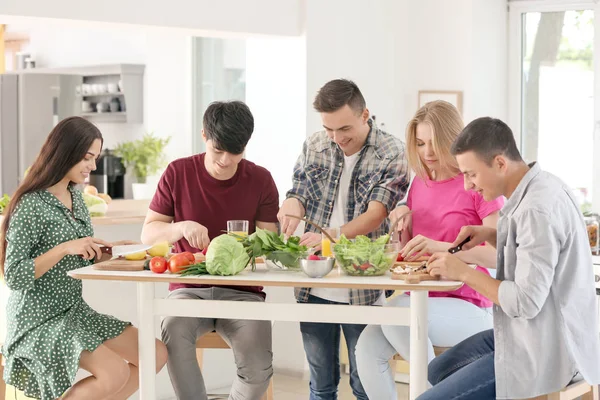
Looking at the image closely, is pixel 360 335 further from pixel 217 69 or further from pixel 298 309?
pixel 217 69

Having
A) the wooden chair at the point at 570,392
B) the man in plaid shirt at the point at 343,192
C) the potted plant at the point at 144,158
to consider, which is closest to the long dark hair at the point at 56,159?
the man in plaid shirt at the point at 343,192

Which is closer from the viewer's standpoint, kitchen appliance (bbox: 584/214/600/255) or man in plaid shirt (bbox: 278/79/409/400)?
man in plaid shirt (bbox: 278/79/409/400)

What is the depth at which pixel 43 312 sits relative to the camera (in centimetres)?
325

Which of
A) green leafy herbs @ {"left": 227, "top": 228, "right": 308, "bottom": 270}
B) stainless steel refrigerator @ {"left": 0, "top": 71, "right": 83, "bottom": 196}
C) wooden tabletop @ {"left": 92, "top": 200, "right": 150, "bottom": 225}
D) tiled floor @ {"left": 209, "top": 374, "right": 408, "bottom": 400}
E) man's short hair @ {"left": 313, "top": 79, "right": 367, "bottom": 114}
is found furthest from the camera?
stainless steel refrigerator @ {"left": 0, "top": 71, "right": 83, "bottom": 196}

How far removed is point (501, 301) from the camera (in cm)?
Result: 257

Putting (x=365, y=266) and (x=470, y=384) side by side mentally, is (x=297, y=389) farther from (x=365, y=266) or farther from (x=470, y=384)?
(x=470, y=384)

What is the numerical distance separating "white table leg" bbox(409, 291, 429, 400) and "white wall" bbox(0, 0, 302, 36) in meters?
2.36

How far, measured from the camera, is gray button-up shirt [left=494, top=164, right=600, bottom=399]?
8.24 ft

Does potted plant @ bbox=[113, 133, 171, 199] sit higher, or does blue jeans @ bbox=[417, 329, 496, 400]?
potted plant @ bbox=[113, 133, 171, 199]

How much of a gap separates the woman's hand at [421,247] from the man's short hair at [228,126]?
0.74 metres

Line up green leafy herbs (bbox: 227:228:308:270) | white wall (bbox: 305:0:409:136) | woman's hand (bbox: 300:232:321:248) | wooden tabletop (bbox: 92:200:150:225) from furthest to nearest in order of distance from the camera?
white wall (bbox: 305:0:409:136) → wooden tabletop (bbox: 92:200:150:225) → woman's hand (bbox: 300:232:321:248) → green leafy herbs (bbox: 227:228:308:270)

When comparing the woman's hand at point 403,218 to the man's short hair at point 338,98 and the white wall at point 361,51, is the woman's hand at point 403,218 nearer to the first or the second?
the man's short hair at point 338,98

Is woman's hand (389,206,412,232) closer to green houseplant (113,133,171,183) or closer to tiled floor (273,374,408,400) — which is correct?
tiled floor (273,374,408,400)

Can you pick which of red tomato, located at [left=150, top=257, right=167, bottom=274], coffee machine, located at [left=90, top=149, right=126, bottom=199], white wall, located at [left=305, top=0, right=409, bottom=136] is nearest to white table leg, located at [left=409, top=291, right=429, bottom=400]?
red tomato, located at [left=150, top=257, right=167, bottom=274]
